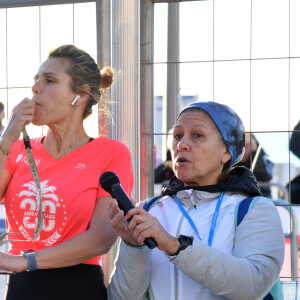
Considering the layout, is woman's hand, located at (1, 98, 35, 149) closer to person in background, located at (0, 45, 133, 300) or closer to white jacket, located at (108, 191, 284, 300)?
person in background, located at (0, 45, 133, 300)

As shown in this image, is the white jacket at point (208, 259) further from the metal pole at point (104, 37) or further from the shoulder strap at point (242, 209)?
the metal pole at point (104, 37)

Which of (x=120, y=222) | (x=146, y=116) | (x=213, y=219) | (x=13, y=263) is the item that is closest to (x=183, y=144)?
(x=213, y=219)

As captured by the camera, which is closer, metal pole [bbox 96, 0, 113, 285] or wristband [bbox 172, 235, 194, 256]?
wristband [bbox 172, 235, 194, 256]

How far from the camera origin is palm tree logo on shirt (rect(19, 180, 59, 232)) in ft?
9.06

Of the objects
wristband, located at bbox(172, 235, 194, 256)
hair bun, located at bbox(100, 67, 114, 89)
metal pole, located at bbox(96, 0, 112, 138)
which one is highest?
metal pole, located at bbox(96, 0, 112, 138)

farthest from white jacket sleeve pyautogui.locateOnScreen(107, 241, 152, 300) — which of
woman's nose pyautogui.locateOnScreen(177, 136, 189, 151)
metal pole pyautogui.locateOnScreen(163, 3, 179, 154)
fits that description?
metal pole pyautogui.locateOnScreen(163, 3, 179, 154)

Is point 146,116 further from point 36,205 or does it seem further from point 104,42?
point 36,205

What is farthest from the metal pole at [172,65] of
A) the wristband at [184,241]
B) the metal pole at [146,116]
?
the wristband at [184,241]

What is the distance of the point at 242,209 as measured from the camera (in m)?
2.49

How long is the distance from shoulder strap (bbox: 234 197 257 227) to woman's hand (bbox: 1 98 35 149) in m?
0.93

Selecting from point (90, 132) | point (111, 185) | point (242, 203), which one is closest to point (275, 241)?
point (242, 203)

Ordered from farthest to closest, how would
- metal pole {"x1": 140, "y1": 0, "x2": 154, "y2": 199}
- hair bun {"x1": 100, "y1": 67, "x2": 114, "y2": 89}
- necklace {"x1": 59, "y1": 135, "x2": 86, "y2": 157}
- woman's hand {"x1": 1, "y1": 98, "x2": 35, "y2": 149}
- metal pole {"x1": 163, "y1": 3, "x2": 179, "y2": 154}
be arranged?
metal pole {"x1": 163, "y1": 3, "x2": 179, "y2": 154}, metal pole {"x1": 140, "y1": 0, "x2": 154, "y2": 199}, hair bun {"x1": 100, "y1": 67, "x2": 114, "y2": 89}, necklace {"x1": 59, "y1": 135, "x2": 86, "y2": 157}, woman's hand {"x1": 1, "y1": 98, "x2": 35, "y2": 149}

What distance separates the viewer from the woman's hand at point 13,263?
8.46ft

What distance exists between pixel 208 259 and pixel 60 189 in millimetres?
776
